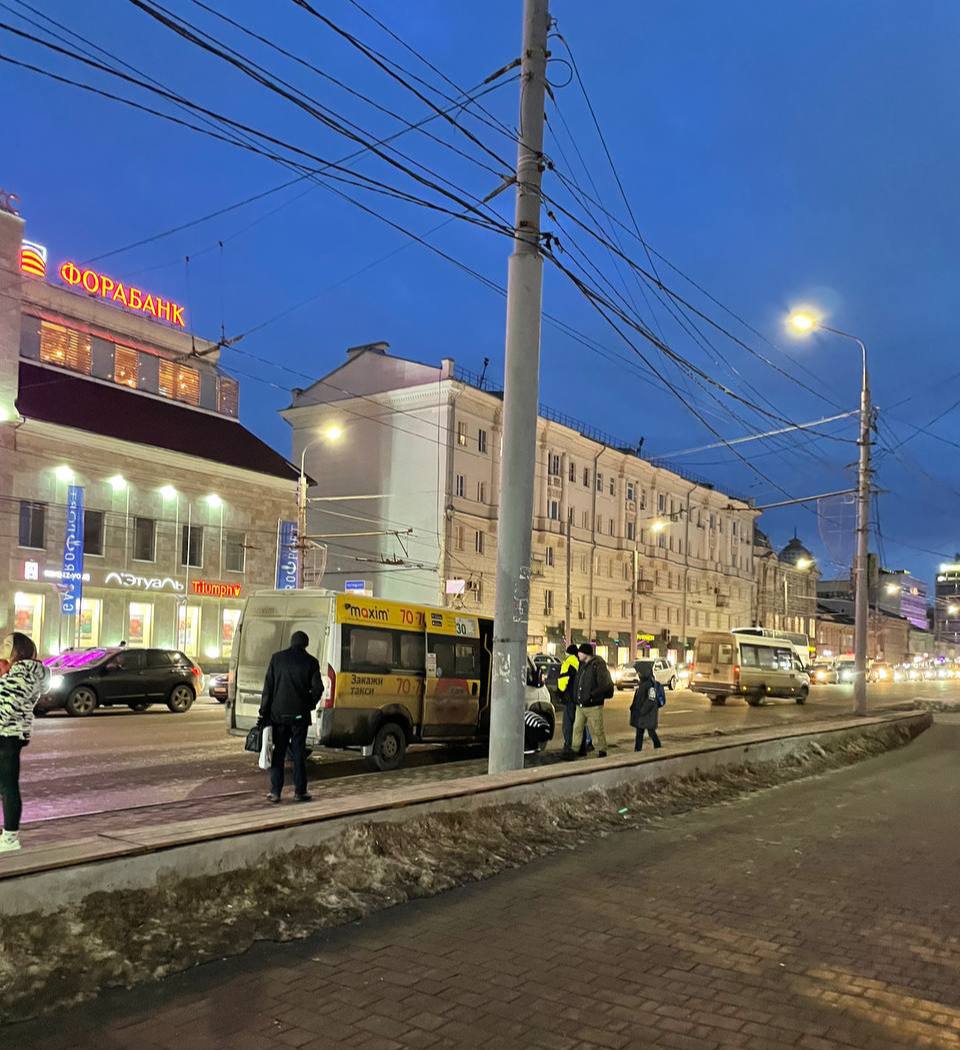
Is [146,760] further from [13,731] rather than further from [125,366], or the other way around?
[125,366]

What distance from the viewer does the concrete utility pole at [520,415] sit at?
10.2 metres

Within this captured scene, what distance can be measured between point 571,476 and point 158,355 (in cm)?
2686

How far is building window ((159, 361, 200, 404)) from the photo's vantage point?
129 ft

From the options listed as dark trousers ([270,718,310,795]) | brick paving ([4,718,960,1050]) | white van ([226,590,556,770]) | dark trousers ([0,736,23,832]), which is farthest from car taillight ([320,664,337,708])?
dark trousers ([0,736,23,832])

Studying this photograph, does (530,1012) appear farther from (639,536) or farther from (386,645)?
(639,536)

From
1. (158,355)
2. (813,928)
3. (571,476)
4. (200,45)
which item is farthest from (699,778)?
(571,476)

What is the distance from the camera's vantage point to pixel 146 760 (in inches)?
507

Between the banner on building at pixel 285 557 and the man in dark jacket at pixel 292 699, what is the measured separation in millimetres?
30104

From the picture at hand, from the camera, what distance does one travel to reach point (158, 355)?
127ft

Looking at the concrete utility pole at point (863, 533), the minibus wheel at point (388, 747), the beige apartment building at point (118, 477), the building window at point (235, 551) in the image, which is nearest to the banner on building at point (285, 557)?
the beige apartment building at point (118, 477)

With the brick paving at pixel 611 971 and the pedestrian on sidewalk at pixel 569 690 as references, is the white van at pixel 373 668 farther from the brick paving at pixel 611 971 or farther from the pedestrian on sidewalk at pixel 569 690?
the brick paving at pixel 611 971

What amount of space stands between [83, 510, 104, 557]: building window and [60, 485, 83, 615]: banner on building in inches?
35.3

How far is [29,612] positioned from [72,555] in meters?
2.28

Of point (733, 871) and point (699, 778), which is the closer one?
point (733, 871)
